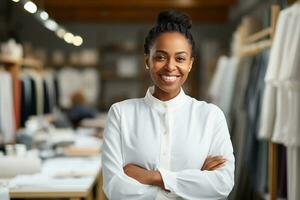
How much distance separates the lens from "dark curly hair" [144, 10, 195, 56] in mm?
1916

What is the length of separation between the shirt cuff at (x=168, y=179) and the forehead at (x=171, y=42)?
1.51 ft

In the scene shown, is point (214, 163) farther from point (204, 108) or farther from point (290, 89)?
point (290, 89)

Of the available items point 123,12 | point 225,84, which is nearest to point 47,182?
point 225,84

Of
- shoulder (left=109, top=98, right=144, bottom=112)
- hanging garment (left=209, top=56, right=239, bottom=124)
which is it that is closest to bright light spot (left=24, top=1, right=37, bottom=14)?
shoulder (left=109, top=98, right=144, bottom=112)

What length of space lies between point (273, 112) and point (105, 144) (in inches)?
84.7

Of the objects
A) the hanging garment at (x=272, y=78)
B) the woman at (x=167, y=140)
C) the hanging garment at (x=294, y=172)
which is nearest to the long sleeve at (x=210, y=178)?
the woman at (x=167, y=140)

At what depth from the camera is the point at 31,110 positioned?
6469 mm

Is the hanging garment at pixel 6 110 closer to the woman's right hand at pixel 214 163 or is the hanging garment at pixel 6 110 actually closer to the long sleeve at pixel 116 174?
the long sleeve at pixel 116 174

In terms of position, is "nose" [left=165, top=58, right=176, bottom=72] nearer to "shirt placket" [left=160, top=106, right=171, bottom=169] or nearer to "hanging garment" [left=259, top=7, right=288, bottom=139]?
"shirt placket" [left=160, top=106, right=171, bottom=169]

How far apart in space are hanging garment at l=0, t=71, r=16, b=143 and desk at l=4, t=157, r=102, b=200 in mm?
1194

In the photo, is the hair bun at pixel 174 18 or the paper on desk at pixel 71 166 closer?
the hair bun at pixel 174 18

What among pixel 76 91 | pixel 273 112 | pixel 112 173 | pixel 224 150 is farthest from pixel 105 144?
pixel 76 91

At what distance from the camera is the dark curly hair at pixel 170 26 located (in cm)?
192

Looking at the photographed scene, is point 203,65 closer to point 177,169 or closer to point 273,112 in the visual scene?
point 273,112
